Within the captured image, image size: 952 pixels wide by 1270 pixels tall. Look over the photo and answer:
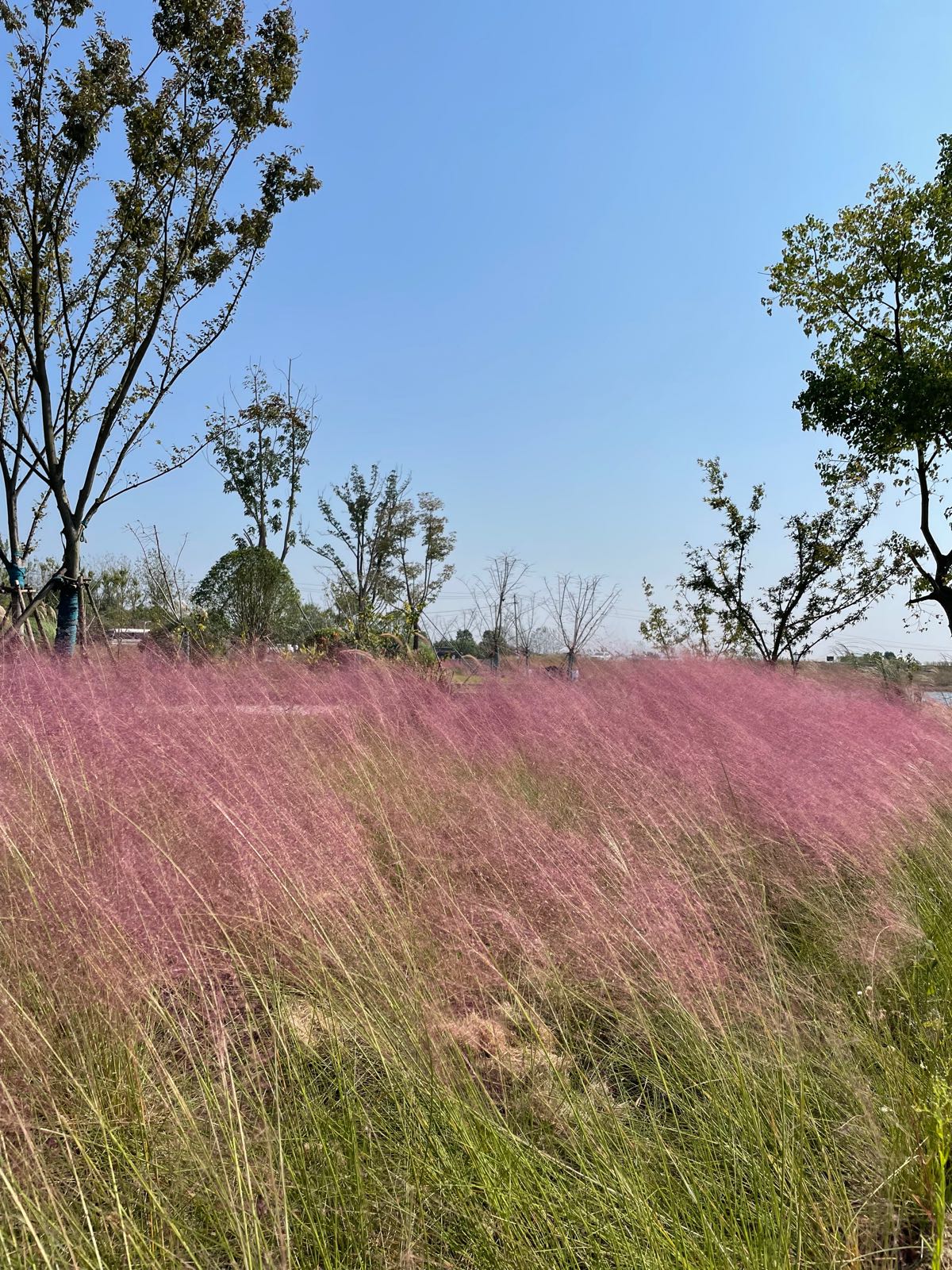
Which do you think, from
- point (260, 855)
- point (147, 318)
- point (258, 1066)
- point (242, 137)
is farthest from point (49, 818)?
point (242, 137)

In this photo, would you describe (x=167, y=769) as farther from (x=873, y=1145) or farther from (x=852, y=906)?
(x=852, y=906)

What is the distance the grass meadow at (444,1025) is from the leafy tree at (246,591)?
33.6 feet

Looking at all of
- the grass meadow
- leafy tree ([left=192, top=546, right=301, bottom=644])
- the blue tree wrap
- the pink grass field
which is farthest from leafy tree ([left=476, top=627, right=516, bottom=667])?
the grass meadow

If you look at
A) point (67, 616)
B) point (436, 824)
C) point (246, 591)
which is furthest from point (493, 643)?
point (436, 824)

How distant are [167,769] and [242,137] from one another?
24.8 ft

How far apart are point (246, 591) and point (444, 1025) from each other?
11940 mm

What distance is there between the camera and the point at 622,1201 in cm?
137

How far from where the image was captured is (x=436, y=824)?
8.72 ft

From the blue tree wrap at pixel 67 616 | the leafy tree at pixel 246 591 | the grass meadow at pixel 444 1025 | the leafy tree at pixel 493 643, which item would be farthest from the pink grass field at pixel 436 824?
the leafy tree at pixel 493 643

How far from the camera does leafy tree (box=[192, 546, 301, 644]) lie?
12.8 m

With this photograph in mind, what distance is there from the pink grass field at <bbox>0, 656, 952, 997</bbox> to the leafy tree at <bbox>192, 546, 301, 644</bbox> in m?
8.58

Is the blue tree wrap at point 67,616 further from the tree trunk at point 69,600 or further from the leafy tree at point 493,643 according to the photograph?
the leafy tree at point 493,643

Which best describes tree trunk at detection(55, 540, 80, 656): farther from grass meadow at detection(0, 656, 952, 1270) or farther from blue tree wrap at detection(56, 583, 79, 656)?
grass meadow at detection(0, 656, 952, 1270)

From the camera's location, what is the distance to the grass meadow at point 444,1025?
133 cm
